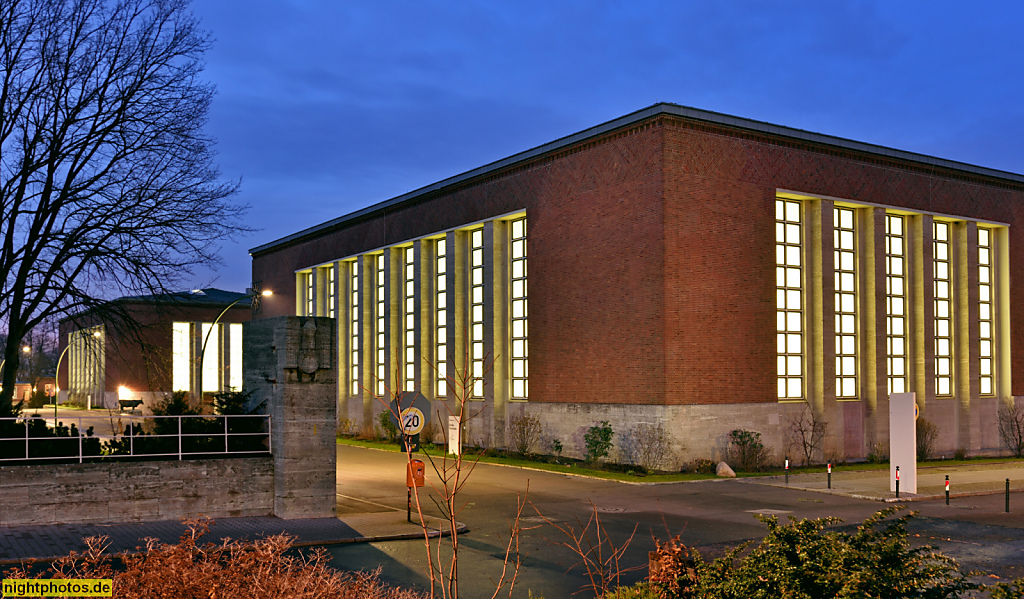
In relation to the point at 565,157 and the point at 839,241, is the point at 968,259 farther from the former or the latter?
the point at 565,157

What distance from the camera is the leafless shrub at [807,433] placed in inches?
1287

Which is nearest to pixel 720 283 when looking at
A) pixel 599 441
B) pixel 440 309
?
pixel 599 441

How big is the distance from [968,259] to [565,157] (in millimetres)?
18483

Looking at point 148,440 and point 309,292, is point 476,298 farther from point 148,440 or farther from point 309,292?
point 148,440

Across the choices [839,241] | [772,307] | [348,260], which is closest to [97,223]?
[772,307]

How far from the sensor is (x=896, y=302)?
3769 cm

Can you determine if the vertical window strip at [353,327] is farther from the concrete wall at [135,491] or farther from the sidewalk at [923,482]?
the concrete wall at [135,491]

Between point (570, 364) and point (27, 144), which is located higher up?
point (27, 144)

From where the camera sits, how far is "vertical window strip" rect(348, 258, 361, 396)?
52972mm

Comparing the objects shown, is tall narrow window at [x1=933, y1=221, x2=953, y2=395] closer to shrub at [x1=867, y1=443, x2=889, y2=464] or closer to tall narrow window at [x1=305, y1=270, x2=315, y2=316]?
shrub at [x1=867, y1=443, x2=889, y2=464]

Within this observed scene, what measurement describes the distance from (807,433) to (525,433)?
1069cm

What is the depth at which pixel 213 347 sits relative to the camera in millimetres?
81750

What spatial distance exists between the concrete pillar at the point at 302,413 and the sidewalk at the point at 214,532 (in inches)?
19.2

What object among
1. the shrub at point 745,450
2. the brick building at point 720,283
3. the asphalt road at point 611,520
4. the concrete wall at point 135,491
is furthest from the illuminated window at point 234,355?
the concrete wall at point 135,491
